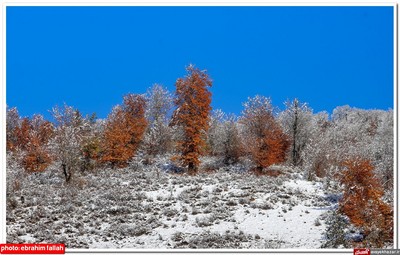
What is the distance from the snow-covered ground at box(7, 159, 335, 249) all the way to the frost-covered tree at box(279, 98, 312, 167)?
378 inches

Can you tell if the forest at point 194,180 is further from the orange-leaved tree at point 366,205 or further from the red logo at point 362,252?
the red logo at point 362,252

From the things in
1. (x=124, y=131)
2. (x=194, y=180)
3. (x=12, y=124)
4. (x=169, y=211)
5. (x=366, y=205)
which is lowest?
(x=169, y=211)

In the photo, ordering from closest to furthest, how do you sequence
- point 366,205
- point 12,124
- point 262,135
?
point 366,205 → point 262,135 → point 12,124

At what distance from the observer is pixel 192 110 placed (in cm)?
3256

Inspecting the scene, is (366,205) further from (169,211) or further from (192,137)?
(192,137)

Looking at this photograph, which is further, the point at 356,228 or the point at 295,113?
the point at 295,113

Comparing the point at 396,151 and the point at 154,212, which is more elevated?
the point at 396,151

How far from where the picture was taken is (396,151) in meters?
15.3

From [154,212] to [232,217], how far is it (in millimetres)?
3922

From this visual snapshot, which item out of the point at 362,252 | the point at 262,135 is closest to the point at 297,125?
the point at 262,135

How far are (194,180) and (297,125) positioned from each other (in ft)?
48.6

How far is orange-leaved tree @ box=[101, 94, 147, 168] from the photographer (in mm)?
36875
